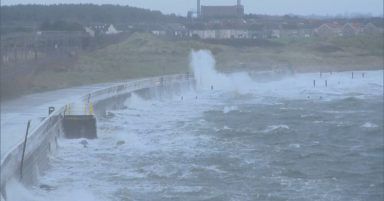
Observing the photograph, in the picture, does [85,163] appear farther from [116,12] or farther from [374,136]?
[116,12]

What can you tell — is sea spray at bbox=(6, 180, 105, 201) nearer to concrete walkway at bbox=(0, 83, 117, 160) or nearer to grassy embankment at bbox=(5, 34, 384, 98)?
concrete walkway at bbox=(0, 83, 117, 160)

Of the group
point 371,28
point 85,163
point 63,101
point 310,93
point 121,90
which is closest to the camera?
point 85,163

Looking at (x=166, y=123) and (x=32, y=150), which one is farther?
(x=166, y=123)

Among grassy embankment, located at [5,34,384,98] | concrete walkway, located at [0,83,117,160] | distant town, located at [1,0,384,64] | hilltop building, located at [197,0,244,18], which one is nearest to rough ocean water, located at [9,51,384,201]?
concrete walkway, located at [0,83,117,160]

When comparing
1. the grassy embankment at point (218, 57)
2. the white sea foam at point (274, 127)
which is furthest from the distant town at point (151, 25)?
the white sea foam at point (274, 127)

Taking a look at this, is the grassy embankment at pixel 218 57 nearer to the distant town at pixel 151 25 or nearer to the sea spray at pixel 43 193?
the distant town at pixel 151 25

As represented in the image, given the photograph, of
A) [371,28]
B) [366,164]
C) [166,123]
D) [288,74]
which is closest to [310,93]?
[288,74]
